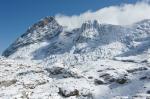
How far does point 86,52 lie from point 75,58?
1587cm

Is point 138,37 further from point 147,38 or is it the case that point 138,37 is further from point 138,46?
point 138,46

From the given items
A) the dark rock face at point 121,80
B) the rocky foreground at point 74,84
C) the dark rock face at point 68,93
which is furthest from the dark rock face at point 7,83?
the dark rock face at point 121,80

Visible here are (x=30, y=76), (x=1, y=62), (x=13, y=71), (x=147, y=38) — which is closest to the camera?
(x=30, y=76)

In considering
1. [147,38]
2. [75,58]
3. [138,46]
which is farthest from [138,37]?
[75,58]

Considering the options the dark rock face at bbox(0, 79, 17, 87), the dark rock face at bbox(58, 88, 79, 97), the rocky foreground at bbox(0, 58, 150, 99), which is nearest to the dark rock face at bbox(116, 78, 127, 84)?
the rocky foreground at bbox(0, 58, 150, 99)

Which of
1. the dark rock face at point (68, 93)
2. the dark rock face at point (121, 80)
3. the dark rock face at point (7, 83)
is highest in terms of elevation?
the dark rock face at point (7, 83)

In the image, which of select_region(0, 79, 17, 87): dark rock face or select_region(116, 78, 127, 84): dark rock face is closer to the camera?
select_region(116, 78, 127, 84): dark rock face

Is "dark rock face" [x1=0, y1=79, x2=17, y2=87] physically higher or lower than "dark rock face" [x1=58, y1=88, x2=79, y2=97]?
higher

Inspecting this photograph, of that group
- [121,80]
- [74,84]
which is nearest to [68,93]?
[74,84]

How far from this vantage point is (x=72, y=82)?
73.2 metres

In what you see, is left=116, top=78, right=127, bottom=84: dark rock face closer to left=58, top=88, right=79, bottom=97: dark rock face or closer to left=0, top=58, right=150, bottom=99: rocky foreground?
left=0, top=58, right=150, bottom=99: rocky foreground

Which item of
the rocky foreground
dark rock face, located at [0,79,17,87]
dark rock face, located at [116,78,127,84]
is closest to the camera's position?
the rocky foreground

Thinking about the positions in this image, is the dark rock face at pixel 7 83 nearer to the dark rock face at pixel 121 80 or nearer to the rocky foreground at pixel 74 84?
the rocky foreground at pixel 74 84

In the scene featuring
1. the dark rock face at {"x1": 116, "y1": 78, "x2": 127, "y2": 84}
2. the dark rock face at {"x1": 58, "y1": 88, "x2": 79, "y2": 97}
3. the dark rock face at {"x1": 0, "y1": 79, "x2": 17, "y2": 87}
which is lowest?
the dark rock face at {"x1": 58, "y1": 88, "x2": 79, "y2": 97}
